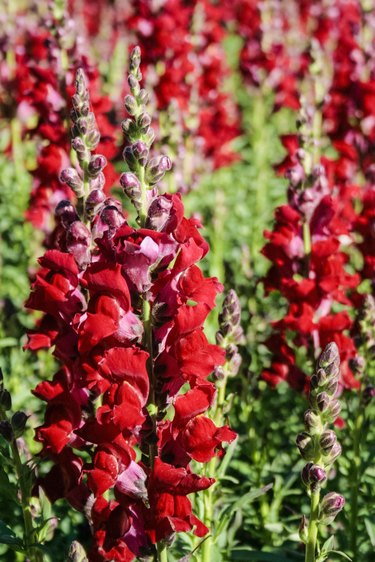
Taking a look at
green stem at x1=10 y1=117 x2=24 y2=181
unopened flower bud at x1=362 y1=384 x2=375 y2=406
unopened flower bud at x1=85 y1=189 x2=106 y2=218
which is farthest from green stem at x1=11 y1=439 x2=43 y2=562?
green stem at x1=10 y1=117 x2=24 y2=181

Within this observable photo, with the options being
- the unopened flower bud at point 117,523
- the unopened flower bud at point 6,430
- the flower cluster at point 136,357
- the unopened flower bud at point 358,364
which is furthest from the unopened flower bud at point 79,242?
the unopened flower bud at point 358,364

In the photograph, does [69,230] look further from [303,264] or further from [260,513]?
[260,513]

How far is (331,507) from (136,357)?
2.66 ft

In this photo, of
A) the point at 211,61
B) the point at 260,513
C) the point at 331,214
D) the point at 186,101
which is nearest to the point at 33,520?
the point at 260,513

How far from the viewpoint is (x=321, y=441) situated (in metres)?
2.36

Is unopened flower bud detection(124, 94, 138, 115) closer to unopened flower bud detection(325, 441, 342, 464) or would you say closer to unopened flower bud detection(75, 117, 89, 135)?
unopened flower bud detection(75, 117, 89, 135)

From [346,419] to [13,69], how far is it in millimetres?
4446

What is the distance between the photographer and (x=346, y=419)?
12.0ft

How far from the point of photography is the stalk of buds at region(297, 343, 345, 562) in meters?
2.29

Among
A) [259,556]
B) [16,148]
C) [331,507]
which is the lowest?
[259,556]

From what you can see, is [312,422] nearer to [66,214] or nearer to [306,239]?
[66,214]

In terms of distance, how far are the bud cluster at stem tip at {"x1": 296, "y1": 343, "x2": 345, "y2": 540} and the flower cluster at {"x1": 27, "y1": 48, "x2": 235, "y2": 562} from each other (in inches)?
11.7

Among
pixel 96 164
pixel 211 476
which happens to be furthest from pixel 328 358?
pixel 96 164

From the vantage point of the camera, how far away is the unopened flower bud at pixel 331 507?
233 cm
